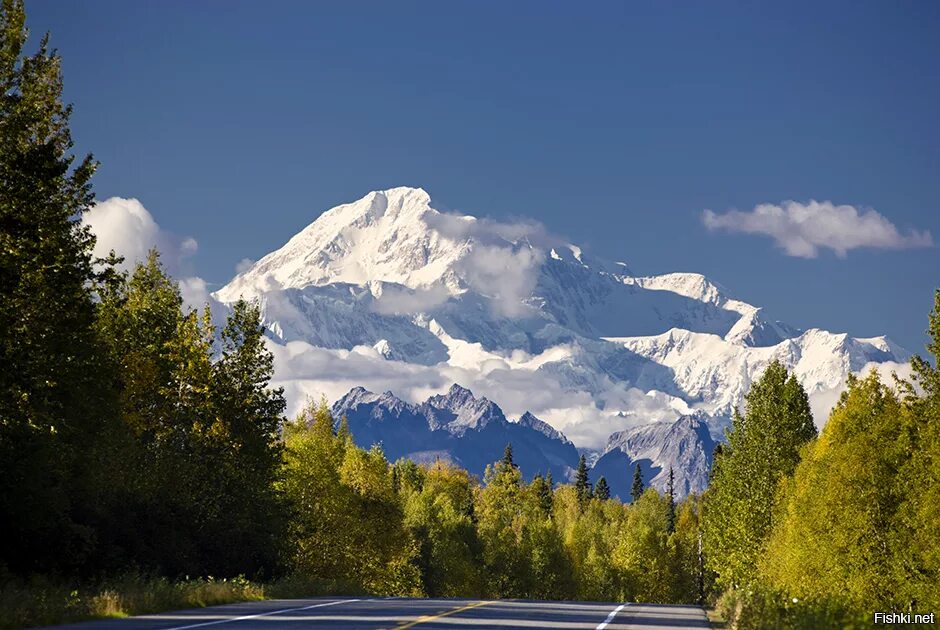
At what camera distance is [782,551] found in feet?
204

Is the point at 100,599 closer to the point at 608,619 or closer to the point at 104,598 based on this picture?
the point at 104,598

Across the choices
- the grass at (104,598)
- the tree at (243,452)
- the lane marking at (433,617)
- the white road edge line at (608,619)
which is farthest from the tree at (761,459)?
the lane marking at (433,617)

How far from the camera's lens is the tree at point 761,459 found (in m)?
77.1

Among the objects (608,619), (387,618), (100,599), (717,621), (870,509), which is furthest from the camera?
(870,509)

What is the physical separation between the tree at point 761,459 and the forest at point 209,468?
0.14 meters

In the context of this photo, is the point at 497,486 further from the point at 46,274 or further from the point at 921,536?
the point at 46,274

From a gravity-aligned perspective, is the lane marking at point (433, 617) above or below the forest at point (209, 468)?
below

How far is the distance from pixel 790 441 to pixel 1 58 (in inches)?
2194

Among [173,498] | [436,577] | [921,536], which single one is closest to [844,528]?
[921,536]

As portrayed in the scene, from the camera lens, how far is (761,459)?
77938 millimetres

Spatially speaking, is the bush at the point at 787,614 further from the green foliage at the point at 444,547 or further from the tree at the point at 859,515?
the green foliage at the point at 444,547

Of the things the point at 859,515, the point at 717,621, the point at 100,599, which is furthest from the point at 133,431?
the point at 859,515

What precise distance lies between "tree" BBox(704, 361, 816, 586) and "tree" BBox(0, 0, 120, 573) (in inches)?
1825

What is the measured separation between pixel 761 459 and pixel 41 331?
5327 cm
